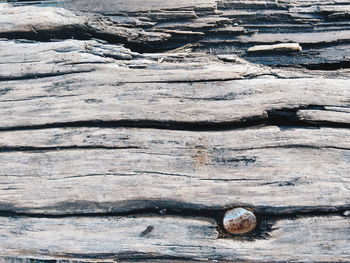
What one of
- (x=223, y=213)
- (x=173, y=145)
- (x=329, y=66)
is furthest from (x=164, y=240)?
(x=329, y=66)

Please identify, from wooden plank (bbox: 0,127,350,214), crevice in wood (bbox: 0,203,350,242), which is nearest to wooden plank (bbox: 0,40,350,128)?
wooden plank (bbox: 0,127,350,214)

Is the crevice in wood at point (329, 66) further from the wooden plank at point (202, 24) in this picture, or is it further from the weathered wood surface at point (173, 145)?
the wooden plank at point (202, 24)

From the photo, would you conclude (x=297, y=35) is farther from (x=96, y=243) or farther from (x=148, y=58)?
(x=96, y=243)

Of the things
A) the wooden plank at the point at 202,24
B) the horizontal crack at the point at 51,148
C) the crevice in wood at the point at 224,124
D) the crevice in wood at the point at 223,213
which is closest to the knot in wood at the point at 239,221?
the crevice in wood at the point at 223,213

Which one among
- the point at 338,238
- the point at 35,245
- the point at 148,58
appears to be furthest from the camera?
the point at 148,58

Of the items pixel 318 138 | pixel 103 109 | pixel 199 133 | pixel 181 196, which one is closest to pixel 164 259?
pixel 181 196
